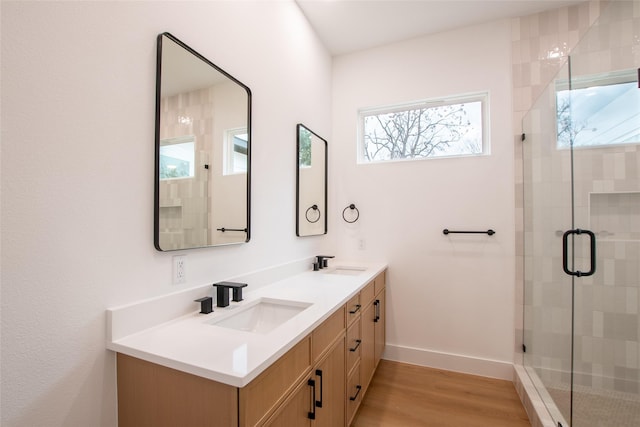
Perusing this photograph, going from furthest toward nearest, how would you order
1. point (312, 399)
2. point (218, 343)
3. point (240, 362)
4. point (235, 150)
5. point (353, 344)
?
point (353, 344) < point (235, 150) < point (312, 399) < point (218, 343) < point (240, 362)

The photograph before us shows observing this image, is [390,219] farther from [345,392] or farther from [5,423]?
[5,423]

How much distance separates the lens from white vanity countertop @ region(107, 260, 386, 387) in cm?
85

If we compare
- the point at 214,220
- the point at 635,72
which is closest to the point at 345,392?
the point at 214,220

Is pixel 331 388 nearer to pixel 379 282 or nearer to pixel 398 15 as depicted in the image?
pixel 379 282

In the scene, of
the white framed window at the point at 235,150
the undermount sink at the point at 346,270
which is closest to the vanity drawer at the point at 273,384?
the white framed window at the point at 235,150

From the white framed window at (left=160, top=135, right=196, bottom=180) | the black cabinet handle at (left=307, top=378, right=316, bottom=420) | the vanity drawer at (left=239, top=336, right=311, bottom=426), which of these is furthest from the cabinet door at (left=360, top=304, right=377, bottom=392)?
the white framed window at (left=160, top=135, right=196, bottom=180)

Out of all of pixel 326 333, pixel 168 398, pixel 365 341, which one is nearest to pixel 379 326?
pixel 365 341

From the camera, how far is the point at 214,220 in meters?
1.52

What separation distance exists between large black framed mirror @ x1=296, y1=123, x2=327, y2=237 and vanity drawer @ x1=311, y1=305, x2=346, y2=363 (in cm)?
92

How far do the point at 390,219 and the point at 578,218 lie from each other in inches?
55.0

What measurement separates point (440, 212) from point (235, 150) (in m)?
1.87

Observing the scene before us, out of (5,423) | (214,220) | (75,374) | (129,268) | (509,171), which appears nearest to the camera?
(5,423)

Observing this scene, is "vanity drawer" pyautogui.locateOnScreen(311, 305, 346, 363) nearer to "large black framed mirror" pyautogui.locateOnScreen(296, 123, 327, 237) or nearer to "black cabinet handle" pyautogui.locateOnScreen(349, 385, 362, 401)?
"black cabinet handle" pyautogui.locateOnScreen(349, 385, 362, 401)

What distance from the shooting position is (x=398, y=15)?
8.12ft
